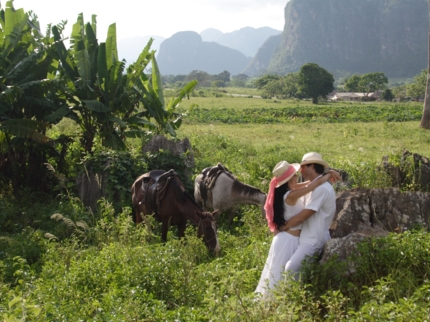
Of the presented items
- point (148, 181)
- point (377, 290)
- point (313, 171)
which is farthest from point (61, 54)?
point (377, 290)

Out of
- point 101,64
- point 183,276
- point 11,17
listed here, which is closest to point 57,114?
point 101,64

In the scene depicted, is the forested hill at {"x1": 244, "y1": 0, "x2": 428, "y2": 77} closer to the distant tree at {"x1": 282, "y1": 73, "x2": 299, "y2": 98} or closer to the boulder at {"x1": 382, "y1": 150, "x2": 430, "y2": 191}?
the distant tree at {"x1": 282, "y1": 73, "x2": 299, "y2": 98}

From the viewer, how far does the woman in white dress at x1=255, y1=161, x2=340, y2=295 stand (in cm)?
477

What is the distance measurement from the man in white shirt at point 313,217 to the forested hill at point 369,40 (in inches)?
7148

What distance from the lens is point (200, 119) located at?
96.2ft

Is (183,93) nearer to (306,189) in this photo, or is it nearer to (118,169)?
(118,169)

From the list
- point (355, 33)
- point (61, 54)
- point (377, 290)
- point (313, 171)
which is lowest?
point (377, 290)

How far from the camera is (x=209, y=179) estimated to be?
27.5 ft

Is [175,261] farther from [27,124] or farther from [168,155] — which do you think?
[27,124]

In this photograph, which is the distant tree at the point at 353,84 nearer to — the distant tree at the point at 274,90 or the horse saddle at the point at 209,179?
the distant tree at the point at 274,90

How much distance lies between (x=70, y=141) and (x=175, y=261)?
22.5 ft

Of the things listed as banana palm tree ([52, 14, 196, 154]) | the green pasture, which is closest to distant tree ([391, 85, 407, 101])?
banana palm tree ([52, 14, 196, 154])

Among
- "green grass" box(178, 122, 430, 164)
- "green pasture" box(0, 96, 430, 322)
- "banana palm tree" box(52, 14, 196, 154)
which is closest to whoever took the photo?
"green pasture" box(0, 96, 430, 322)

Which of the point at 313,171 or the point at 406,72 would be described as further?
the point at 406,72
